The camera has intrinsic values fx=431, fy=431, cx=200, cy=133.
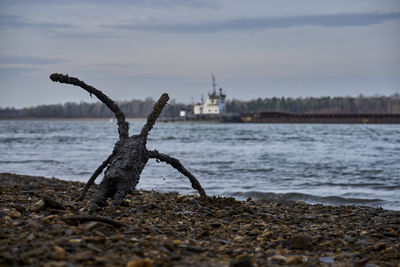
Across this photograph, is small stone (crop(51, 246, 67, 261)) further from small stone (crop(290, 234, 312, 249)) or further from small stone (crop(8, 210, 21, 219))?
small stone (crop(290, 234, 312, 249))

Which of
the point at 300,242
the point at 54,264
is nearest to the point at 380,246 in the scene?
the point at 300,242

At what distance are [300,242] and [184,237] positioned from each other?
118 centimetres

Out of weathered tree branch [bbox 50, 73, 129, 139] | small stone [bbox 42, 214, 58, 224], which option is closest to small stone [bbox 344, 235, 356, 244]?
weathered tree branch [bbox 50, 73, 129, 139]

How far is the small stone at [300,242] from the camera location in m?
4.33

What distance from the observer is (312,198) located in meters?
9.91

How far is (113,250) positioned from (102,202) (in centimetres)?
184

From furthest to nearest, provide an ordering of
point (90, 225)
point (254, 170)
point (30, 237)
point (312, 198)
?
1. point (254, 170)
2. point (312, 198)
3. point (90, 225)
4. point (30, 237)

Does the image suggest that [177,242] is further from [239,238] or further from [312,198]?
[312,198]

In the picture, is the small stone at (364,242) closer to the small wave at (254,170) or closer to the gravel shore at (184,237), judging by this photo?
the gravel shore at (184,237)

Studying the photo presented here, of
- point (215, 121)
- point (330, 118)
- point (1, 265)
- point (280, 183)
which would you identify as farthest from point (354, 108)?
point (1, 265)

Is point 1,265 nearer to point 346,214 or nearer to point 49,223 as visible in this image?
point 49,223

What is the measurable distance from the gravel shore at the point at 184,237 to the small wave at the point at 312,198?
312cm

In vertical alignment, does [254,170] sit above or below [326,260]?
below

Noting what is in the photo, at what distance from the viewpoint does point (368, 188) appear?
1161 cm
